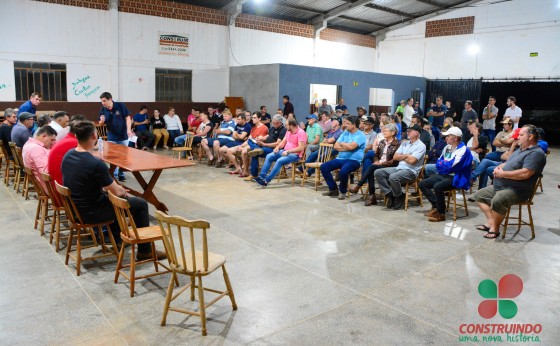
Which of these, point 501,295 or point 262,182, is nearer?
point 501,295

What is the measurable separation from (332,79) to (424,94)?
5.25 m

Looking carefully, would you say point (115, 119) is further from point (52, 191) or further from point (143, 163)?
point (52, 191)

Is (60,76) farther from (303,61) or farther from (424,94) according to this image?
(424,94)

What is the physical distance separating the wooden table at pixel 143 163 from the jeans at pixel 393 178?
2.66m

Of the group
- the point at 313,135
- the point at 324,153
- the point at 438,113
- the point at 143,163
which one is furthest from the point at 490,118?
the point at 143,163

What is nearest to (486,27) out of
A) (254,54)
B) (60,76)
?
(254,54)

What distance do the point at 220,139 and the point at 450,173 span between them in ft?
16.4

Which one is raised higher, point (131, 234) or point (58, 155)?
point (58, 155)

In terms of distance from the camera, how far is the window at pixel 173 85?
1295 centimetres

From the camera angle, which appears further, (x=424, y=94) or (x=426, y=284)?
(x=424, y=94)

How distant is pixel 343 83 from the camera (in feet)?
50.2

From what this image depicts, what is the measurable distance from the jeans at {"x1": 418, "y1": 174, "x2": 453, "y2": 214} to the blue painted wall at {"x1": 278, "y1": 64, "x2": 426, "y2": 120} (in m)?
7.87

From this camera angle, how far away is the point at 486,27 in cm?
1605

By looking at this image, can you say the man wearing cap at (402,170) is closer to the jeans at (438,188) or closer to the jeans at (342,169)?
the jeans at (438,188)
